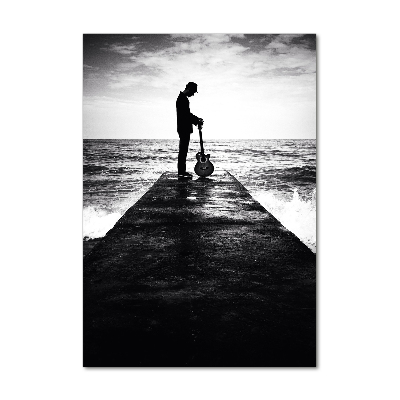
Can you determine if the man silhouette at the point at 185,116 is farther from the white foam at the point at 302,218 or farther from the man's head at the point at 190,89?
the white foam at the point at 302,218

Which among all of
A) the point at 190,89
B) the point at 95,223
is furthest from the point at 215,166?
the point at 95,223

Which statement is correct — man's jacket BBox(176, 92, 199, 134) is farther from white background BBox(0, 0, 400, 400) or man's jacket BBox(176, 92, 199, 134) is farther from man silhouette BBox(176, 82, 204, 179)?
white background BBox(0, 0, 400, 400)

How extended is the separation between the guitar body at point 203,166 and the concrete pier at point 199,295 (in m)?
0.68

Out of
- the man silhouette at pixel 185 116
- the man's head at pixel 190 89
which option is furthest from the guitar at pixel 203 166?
the man's head at pixel 190 89

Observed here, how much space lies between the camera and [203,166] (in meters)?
3.41

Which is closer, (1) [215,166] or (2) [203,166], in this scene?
(1) [215,166]

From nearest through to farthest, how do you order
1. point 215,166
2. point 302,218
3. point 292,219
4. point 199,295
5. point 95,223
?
point 199,295, point 95,223, point 302,218, point 292,219, point 215,166

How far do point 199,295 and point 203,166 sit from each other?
148 centimetres

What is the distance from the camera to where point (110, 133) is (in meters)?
2.79

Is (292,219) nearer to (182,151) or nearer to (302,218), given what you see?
(302,218)

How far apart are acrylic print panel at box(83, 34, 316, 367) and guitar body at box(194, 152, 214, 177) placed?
0.07 feet

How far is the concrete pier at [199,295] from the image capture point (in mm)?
1948
